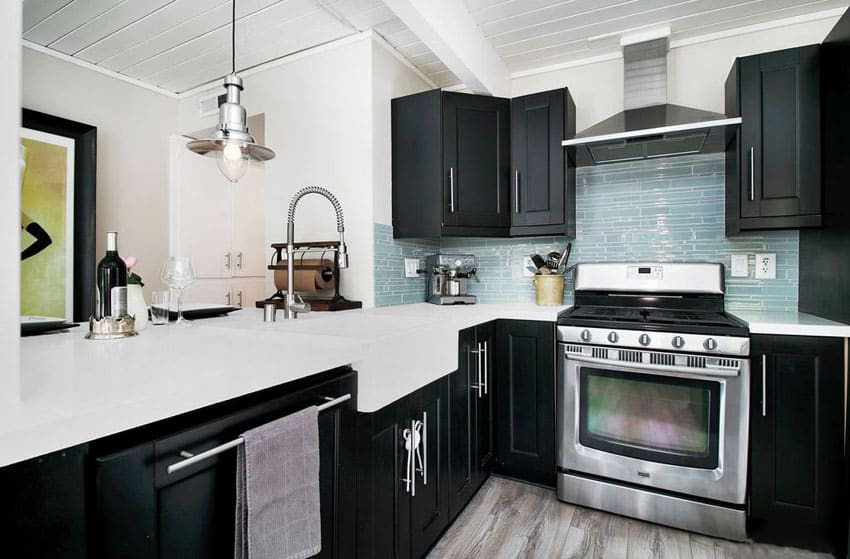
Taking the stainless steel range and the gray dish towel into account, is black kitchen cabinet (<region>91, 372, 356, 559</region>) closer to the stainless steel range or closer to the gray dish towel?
the gray dish towel

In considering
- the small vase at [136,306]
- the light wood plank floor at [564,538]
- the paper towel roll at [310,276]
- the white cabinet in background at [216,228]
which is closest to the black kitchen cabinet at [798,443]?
the light wood plank floor at [564,538]

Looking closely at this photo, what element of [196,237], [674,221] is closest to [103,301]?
[196,237]

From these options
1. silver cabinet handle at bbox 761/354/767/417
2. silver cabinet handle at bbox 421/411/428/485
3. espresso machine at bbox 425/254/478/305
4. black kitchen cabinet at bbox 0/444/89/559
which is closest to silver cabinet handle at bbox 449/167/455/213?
espresso machine at bbox 425/254/478/305

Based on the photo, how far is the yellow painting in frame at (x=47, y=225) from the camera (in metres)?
2.38

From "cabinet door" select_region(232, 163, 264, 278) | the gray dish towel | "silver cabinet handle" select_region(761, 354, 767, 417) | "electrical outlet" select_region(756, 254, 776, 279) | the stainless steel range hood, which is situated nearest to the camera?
the gray dish towel

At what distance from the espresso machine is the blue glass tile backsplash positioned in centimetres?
14

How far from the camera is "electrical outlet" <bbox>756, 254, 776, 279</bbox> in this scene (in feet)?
7.85

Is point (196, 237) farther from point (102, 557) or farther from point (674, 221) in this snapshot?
point (674, 221)

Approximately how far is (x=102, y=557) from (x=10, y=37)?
0.82 metres

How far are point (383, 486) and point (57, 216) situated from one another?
8.12 ft

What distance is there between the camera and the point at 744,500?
6.12 ft

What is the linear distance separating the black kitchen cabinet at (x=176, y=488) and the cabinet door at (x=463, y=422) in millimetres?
881

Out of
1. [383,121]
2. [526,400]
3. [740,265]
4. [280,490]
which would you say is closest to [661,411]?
[526,400]

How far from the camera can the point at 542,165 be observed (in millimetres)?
2605
